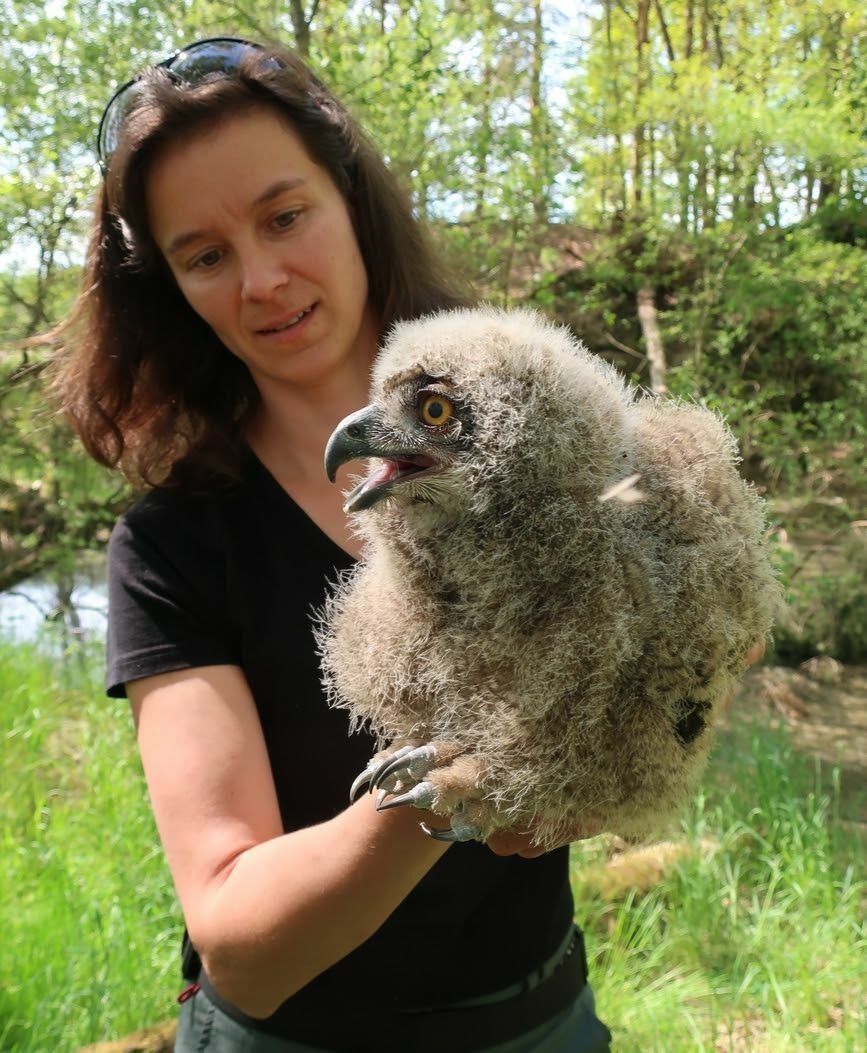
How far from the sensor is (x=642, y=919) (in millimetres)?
3822

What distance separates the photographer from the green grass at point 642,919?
10.0 feet

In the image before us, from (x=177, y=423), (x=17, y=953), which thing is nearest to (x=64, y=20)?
(x=177, y=423)

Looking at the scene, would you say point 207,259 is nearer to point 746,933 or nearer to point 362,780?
point 362,780

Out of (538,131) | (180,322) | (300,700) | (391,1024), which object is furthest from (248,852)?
(538,131)

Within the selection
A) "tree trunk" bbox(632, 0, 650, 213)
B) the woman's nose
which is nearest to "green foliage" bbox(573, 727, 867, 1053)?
the woman's nose

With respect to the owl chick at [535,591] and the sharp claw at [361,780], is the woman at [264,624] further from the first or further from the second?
the owl chick at [535,591]

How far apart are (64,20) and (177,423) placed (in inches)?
220

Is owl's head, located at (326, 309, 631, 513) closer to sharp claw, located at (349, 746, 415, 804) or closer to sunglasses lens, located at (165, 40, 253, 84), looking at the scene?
sharp claw, located at (349, 746, 415, 804)

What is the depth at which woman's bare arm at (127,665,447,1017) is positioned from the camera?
3.92ft

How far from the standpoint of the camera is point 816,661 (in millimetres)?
7684

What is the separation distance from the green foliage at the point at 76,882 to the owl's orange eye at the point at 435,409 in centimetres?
291

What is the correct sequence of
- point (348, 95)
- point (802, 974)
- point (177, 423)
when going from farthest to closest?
point (348, 95) < point (802, 974) < point (177, 423)

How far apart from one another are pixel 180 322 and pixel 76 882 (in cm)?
292

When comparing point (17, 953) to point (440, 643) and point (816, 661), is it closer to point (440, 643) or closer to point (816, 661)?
point (440, 643)
